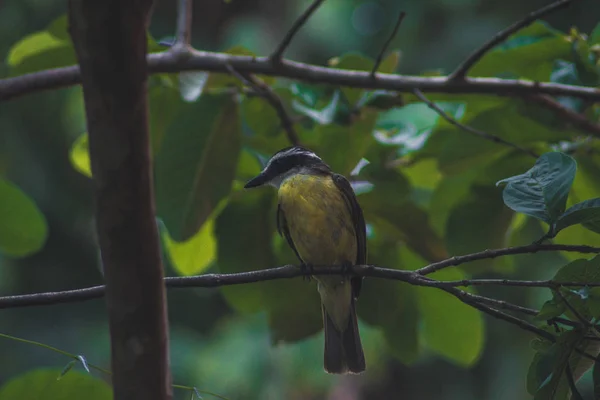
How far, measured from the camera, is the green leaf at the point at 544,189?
5.35ft

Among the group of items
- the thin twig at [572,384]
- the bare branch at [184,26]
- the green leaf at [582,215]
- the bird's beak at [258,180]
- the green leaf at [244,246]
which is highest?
the green leaf at [582,215]

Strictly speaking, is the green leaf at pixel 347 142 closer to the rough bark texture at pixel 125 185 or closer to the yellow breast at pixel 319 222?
the yellow breast at pixel 319 222

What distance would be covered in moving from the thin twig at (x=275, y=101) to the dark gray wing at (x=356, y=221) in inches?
8.5

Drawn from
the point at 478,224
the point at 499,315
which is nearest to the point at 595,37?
the point at 478,224

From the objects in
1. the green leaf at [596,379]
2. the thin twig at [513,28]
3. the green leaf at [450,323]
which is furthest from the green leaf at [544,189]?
the green leaf at [450,323]

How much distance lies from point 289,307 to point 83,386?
1.01 meters

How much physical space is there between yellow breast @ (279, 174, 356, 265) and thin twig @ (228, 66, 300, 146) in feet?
0.58

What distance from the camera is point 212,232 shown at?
3.00 m

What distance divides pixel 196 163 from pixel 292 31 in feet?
2.18

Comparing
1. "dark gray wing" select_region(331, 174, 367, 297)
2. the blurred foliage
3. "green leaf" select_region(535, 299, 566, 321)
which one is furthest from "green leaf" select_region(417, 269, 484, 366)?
"green leaf" select_region(535, 299, 566, 321)

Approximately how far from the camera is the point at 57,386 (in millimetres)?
1921

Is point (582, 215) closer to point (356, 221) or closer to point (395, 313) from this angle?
point (395, 313)

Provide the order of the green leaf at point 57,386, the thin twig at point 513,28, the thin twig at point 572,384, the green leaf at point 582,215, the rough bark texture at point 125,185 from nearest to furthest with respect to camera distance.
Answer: the rough bark texture at point 125,185
the thin twig at point 572,384
the green leaf at point 582,215
the green leaf at point 57,386
the thin twig at point 513,28

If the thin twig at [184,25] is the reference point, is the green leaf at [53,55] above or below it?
below
